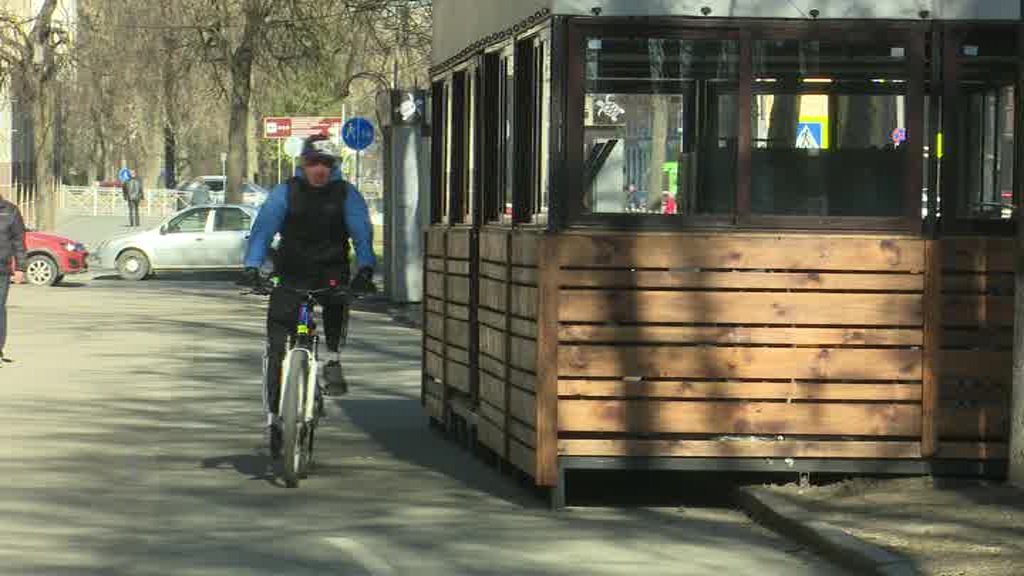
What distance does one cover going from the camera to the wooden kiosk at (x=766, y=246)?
1040cm

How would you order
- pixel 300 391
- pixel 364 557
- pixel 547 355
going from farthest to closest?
pixel 300 391, pixel 547 355, pixel 364 557

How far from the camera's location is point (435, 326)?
1421cm

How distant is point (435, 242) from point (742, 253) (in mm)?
4190

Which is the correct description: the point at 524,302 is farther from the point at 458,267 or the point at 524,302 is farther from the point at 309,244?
the point at 458,267

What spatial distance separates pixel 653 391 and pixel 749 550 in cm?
143

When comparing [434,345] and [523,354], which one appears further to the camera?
[434,345]

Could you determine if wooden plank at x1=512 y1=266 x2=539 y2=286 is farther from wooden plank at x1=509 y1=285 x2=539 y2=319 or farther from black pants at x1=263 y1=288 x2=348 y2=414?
black pants at x1=263 y1=288 x2=348 y2=414

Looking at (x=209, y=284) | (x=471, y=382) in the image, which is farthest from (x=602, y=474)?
(x=209, y=284)

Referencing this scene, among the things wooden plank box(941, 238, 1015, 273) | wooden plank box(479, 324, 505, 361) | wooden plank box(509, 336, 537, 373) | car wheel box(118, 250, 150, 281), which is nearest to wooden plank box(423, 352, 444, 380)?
wooden plank box(479, 324, 505, 361)

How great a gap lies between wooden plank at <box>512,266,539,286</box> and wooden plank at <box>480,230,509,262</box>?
243 mm

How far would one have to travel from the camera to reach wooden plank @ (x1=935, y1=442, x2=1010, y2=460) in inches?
416

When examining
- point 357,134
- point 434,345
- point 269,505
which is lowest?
point 269,505

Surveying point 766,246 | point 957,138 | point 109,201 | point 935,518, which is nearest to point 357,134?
point 957,138

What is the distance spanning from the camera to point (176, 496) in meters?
10.8
